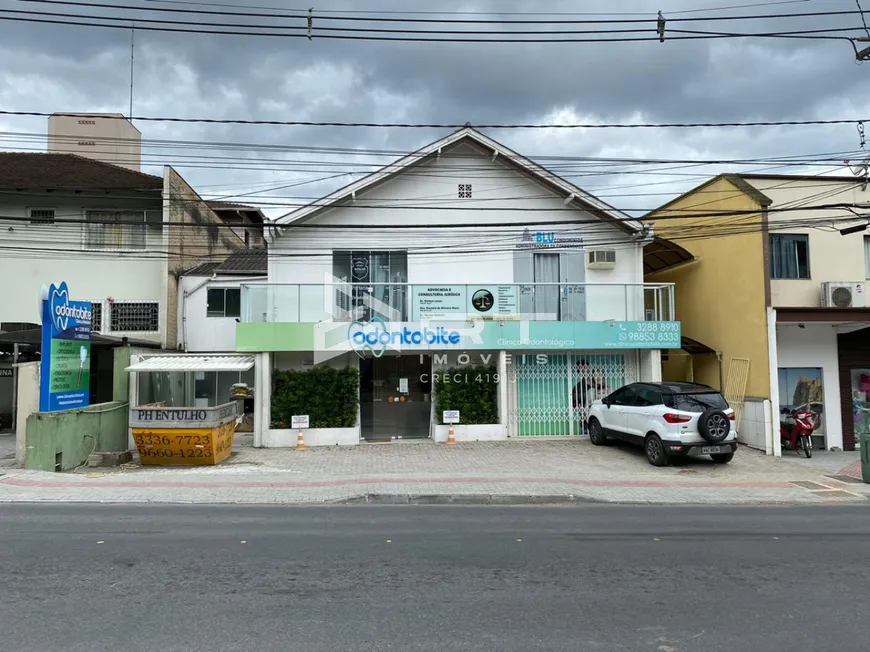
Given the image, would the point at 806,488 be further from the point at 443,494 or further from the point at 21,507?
the point at 21,507

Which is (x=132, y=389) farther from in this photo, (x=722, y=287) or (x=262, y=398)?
(x=722, y=287)

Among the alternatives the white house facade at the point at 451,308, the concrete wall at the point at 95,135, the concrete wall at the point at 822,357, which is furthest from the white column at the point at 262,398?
the concrete wall at the point at 95,135

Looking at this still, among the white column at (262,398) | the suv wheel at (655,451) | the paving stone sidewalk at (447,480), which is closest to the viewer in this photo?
the paving stone sidewalk at (447,480)

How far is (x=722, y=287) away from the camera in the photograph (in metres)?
18.0

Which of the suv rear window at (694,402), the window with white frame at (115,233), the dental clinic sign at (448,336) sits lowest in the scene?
the suv rear window at (694,402)

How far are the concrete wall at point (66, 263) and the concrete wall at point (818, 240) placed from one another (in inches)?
771

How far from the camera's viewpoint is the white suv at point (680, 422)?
41.9 ft

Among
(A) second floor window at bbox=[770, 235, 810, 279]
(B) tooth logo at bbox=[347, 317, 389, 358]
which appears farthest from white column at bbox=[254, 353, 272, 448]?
(A) second floor window at bbox=[770, 235, 810, 279]

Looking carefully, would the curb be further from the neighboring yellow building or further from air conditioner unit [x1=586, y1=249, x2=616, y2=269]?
air conditioner unit [x1=586, y1=249, x2=616, y2=269]

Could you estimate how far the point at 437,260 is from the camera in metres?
18.1

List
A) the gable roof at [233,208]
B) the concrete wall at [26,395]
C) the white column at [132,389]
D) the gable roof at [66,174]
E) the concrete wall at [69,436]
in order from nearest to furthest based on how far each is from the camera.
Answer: the concrete wall at [69,436], the concrete wall at [26,395], the white column at [132,389], the gable roof at [66,174], the gable roof at [233,208]

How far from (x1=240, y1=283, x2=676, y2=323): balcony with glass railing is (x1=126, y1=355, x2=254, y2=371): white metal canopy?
1111 mm

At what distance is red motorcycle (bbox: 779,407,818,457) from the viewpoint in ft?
51.1

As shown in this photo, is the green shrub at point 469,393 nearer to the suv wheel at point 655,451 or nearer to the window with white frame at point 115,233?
the suv wheel at point 655,451
